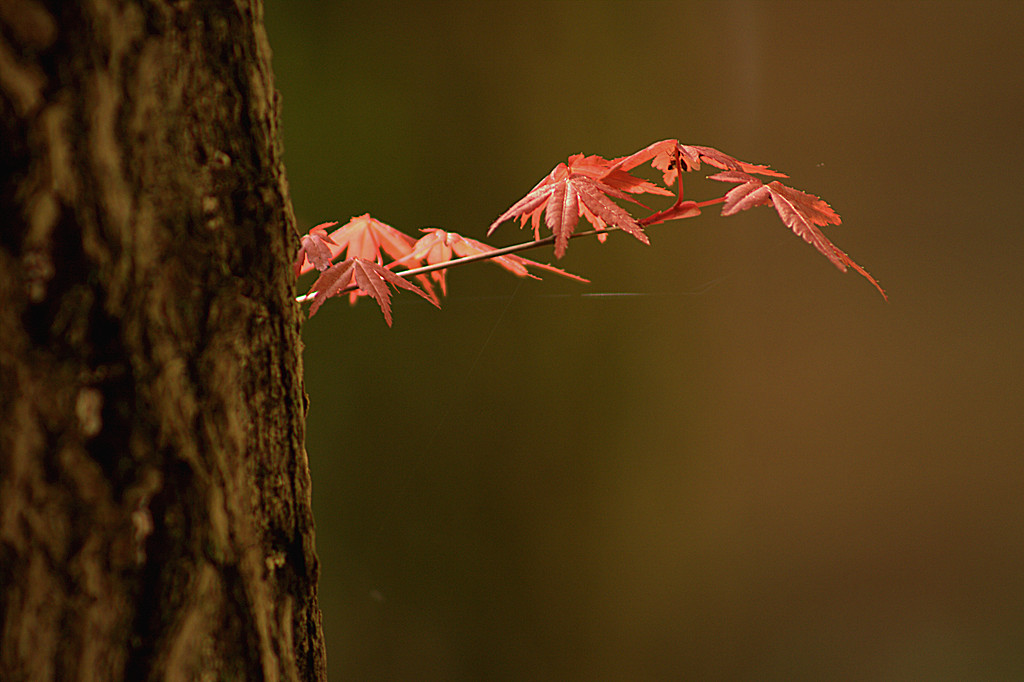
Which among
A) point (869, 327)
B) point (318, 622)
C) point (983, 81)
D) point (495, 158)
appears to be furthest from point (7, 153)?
point (983, 81)

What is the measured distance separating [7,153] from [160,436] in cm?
17

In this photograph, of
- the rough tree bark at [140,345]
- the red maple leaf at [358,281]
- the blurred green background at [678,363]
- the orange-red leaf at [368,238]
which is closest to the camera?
the rough tree bark at [140,345]

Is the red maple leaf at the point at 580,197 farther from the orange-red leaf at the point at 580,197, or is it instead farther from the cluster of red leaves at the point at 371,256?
the cluster of red leaves at the point at 371,256

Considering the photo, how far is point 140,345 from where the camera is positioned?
1.11 ft

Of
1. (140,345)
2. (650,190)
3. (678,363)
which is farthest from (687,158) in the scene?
(678,363)

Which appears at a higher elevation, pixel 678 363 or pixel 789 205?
pixel 789 205

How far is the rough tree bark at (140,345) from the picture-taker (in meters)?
0.31

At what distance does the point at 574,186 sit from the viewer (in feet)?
1.82

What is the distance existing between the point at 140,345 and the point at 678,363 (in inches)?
38.2

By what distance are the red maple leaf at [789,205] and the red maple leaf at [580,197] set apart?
0.20 feet

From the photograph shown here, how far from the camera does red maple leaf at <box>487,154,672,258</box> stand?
52 centimetres

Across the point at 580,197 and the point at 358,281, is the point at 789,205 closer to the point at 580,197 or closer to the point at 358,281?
the point at 580,197

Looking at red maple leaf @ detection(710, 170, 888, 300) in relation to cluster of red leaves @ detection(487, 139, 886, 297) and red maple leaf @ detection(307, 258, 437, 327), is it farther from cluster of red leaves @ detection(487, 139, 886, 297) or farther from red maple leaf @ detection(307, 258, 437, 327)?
red maple leaf @ detection(307, 258, 437, 327)

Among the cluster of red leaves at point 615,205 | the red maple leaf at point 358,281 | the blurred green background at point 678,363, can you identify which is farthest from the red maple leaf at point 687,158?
the blurred green background at point 678,363
